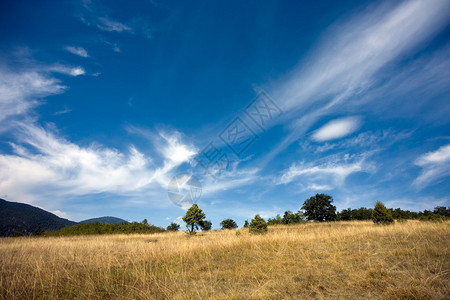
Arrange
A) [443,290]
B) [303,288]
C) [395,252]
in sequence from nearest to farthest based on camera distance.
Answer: [443,290] → [303,288] → [395,252]

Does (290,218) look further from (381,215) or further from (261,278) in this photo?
(261,278)

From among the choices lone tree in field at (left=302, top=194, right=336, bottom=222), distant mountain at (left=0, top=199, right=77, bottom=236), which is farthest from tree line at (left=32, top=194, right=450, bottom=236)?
distant mountain at (left=0, top=199, right=77, bottom=236)

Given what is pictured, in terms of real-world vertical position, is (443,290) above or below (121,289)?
above

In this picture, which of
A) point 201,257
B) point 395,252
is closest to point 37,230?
point 201,257

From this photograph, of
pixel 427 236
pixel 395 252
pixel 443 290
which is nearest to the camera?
pixel 443 290

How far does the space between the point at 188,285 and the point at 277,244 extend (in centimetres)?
489

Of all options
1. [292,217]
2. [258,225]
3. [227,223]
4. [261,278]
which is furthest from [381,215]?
[227,223]

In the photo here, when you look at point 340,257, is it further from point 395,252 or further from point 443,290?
point 443,290

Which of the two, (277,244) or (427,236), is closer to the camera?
(427,236)

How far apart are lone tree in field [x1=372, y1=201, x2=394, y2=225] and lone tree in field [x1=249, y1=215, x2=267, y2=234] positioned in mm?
9752

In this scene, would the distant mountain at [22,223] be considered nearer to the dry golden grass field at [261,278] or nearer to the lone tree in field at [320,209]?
the dry golden grass field at [261,278]

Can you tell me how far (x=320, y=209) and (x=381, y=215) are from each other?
2369 centimetres

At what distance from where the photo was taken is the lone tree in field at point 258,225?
14.2 metres

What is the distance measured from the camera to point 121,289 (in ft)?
11.4
